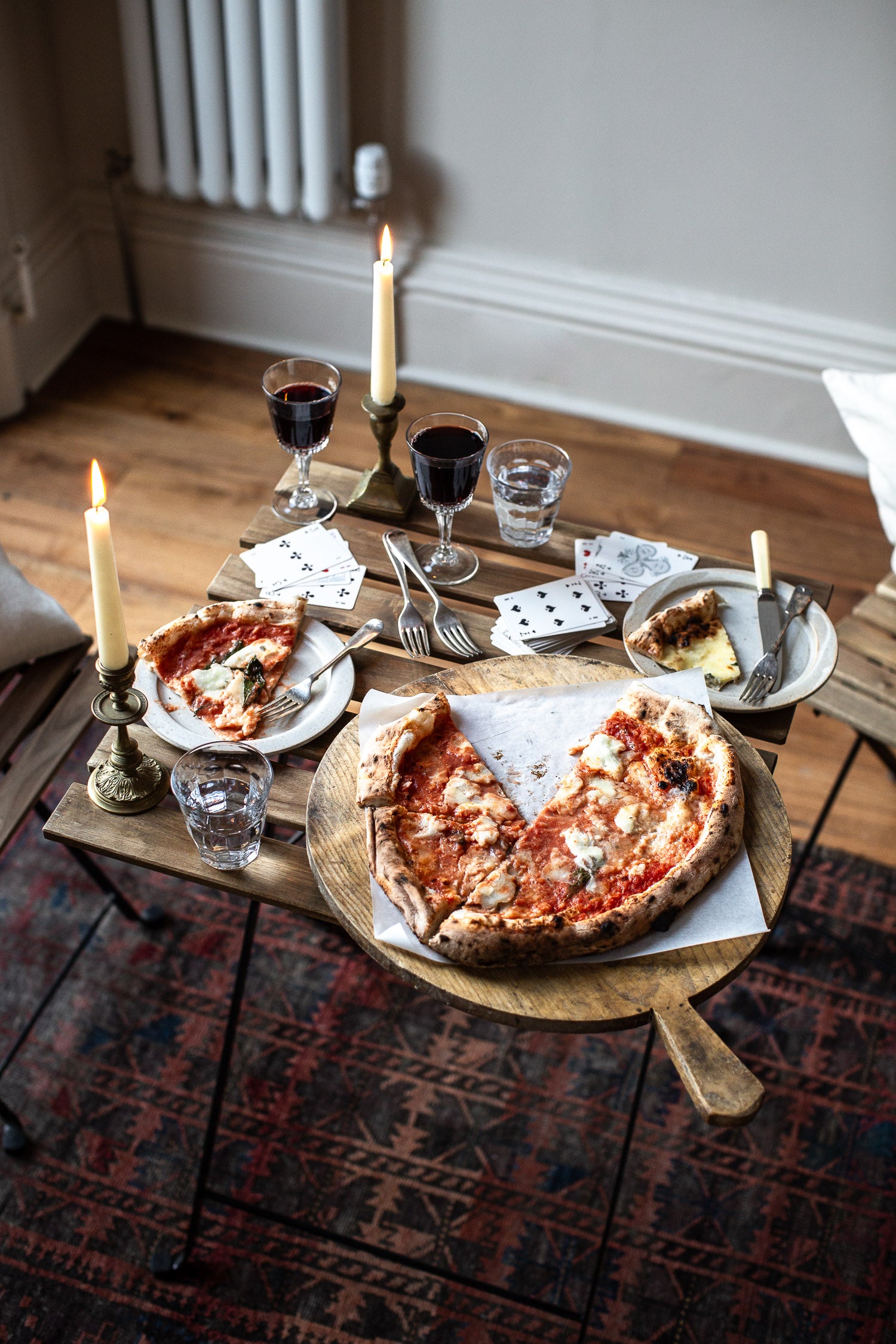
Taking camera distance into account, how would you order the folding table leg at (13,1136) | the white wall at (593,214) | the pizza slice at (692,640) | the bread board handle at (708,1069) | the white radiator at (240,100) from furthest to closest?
1. the white radiator at (240,100)
2. the white wall at (593,214)
3. the folding table leg at (13,1136)
4. the pizza slice at (692,640)
5. the bread board handle at (708,1069)

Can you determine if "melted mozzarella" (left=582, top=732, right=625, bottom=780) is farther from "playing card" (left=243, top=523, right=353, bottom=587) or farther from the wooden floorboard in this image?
the wooden floorboard

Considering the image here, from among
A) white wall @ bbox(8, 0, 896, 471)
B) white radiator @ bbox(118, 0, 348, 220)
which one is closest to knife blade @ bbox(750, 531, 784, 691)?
white wall @ bbox(8, 0, 896, 471)

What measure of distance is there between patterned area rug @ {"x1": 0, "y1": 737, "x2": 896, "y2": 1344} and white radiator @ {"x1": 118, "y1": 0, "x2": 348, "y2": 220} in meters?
1.94

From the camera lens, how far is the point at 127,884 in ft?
7.58

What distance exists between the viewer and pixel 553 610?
1.70 metres

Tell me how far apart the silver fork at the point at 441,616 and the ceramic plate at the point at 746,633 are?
0.71 ft

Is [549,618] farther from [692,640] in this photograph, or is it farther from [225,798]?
[225,798]

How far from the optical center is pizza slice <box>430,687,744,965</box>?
124cm

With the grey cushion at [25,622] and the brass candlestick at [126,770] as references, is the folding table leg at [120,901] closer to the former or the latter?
the grey cushion at [25,622]

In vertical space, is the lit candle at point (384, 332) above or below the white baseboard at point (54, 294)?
above

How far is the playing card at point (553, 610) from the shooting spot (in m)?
1.67

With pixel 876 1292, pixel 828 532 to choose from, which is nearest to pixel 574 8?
pixel 828 532

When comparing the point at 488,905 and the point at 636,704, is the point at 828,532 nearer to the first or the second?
the point at 636,704

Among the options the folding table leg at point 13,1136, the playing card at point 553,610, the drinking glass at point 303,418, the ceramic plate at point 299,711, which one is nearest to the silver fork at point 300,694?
the ceramic plate at point 299,711
